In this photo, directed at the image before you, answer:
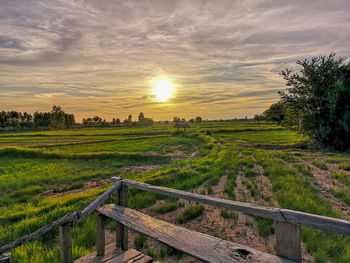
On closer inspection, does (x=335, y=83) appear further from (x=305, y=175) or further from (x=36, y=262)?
(x=36, y=262)

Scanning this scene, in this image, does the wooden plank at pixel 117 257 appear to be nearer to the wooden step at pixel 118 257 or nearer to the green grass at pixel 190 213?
the wooden step at pixel 118 257

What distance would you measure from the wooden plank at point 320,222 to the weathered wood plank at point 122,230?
287cm

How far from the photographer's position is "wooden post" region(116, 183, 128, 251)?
3738 millimetres

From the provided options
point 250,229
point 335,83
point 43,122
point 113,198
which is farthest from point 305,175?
point 43,122

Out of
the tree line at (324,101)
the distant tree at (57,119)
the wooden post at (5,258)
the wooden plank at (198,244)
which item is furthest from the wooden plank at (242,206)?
the distant tree at (57,119)

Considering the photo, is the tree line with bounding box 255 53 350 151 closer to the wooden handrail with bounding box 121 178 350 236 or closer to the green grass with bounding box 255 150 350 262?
the green grass with bounding box 255 150 350 262

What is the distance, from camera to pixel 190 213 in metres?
5.88

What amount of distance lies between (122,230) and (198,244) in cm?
195

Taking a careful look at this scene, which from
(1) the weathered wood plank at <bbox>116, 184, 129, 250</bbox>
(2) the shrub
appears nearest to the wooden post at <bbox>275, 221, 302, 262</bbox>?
(1) the weathered wood plank at <bbox>116, 184, 129, 250</bbox>

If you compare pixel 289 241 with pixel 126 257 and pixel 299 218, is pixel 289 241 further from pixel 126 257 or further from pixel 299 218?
pixel 126 257

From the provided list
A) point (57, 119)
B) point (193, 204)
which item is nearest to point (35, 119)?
point (57, 119)

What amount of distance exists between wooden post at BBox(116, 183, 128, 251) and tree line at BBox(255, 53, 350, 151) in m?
21.4

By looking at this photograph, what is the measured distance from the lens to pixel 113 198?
743 centimetres

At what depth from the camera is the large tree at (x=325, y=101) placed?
62.7 feet
